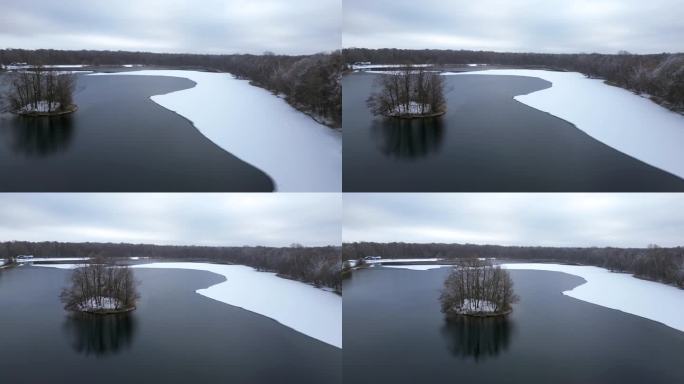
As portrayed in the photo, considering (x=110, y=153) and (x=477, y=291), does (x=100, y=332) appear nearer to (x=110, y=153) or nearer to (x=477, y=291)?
(x=110, y=153)

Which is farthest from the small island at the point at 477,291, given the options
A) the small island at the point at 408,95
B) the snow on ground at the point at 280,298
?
the small island at the point at 408,95

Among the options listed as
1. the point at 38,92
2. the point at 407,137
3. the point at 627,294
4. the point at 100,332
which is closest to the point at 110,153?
the point at 38,92

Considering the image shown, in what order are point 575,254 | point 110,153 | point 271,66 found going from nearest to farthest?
point 110,153
point 271,66
point 575,254

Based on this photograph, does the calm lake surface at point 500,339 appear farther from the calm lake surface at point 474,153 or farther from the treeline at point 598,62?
the treeline at point 598,62

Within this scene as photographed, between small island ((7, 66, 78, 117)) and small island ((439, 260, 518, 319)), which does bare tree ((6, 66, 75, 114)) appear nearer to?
small island ((7, 66, 78, 117))

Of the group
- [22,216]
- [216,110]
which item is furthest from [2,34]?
[216,110]
